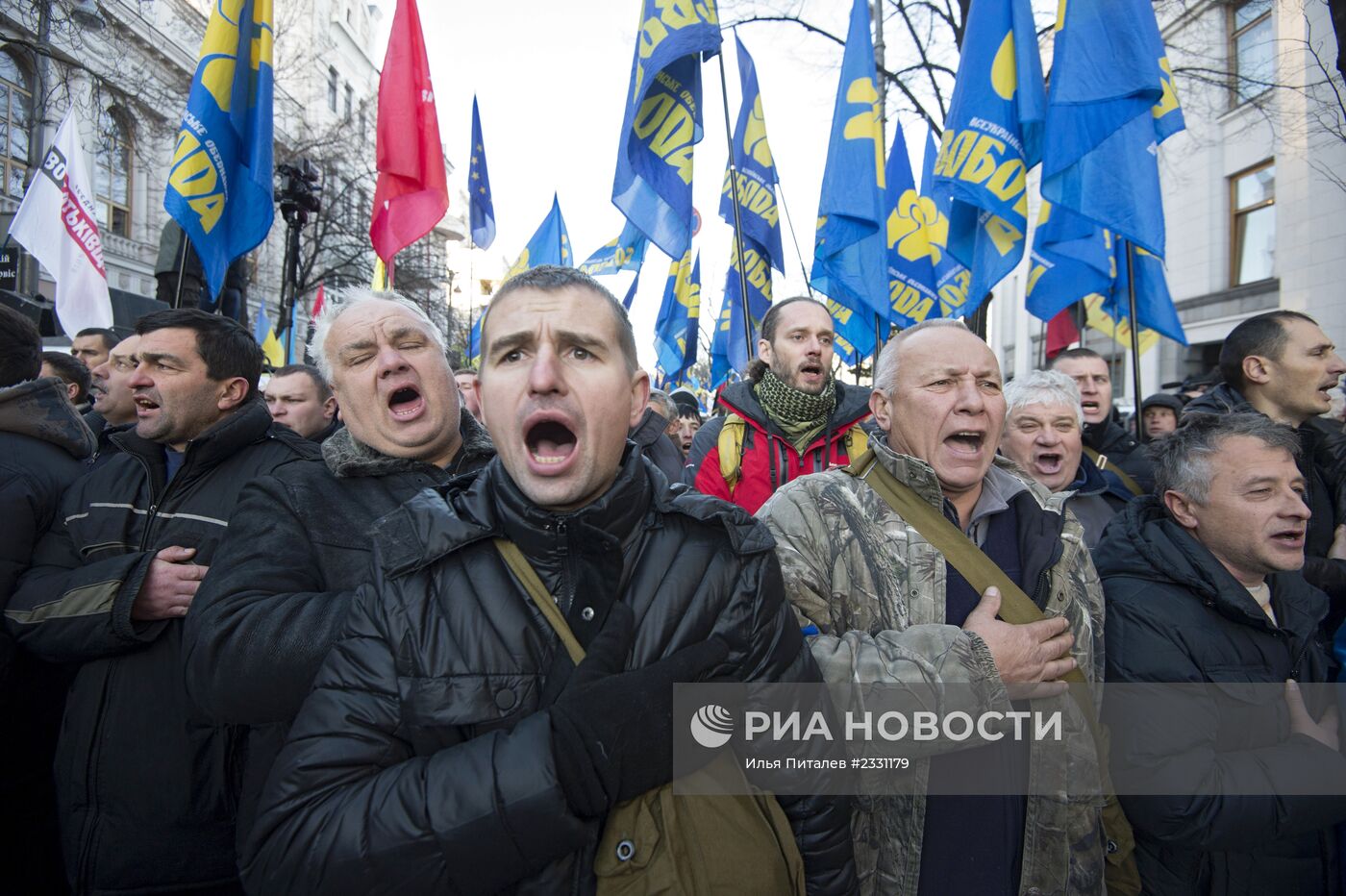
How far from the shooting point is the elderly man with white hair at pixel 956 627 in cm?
174

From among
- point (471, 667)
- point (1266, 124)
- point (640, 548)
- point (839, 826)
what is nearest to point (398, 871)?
point (471, 667)

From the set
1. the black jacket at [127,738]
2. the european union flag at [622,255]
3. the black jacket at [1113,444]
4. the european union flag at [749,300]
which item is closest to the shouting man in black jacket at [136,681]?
the black jacket at [127,738]

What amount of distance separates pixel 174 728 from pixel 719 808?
172 cm

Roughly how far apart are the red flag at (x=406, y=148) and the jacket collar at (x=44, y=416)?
261 cm

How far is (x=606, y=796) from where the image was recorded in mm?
1208

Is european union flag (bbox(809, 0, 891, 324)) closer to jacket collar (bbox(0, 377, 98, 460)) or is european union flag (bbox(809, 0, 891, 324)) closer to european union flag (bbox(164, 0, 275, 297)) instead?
european union flag (bbox(164, 0, 275, 297))

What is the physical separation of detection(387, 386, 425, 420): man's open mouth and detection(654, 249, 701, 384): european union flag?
22.9ft

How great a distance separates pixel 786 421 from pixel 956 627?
2.36 metres

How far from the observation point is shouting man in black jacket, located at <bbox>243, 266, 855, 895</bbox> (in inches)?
46.0

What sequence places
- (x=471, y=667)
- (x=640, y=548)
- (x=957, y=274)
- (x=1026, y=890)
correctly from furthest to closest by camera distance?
(x=957, y=274), (x=1026, y=890), (x=640, y=548), (x=471, y=667)

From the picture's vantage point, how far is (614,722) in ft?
3.99

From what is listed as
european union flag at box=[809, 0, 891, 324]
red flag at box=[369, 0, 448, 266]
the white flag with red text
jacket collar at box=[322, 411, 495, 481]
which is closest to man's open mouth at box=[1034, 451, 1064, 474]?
european union flag at box=[809, 0, 891, 324]

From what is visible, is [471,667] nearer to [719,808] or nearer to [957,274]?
[719,808]

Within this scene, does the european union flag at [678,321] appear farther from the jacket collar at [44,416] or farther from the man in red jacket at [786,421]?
the jacket collar at [44,416]
